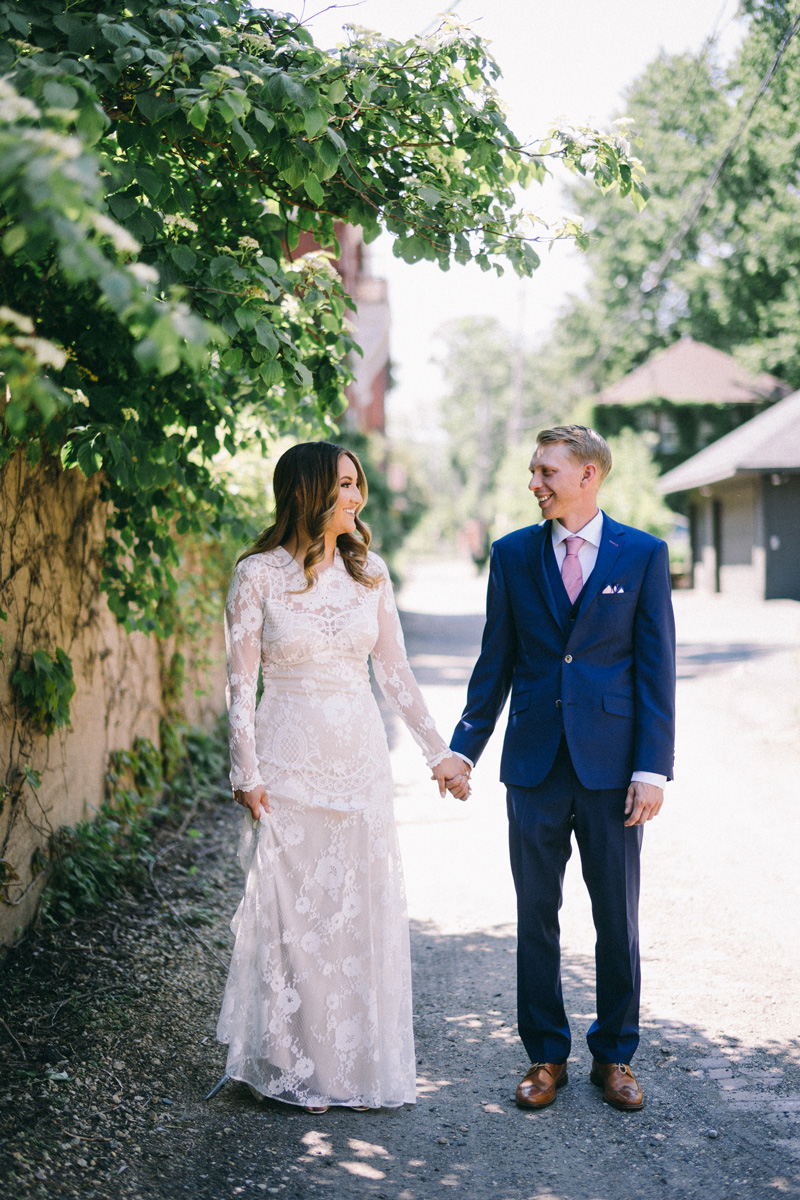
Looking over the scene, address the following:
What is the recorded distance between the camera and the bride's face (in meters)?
3.45

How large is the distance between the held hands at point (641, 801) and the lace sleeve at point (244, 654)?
4.04 feet

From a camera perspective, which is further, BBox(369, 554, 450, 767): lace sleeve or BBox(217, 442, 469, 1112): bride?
BBox(369, 554, 450, 767): lace sleeve

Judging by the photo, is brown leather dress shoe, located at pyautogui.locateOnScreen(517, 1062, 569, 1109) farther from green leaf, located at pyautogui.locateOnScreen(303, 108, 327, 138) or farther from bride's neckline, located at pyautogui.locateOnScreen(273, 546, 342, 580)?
green leaf, located at pyautogui.locateOnScreen(303, 108, 327, 138)

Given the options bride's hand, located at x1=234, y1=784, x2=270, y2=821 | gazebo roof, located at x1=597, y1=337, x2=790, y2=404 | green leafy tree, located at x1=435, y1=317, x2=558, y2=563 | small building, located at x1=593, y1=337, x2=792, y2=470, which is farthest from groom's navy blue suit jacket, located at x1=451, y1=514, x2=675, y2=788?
green leafy tree, located at x1=435, y1=317, x2=558, y2=563

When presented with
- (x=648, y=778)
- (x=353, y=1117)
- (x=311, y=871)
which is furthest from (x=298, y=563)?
(x=353, y=1117)

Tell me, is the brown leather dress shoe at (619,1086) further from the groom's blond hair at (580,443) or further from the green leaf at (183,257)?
the green leaf at (183,257)

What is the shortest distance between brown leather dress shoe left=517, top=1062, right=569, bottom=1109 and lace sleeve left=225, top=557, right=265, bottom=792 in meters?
1.38

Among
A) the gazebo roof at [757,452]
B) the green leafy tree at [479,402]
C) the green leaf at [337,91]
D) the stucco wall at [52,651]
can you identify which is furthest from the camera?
the green leafy tree at [479,402]

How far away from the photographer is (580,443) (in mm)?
3455

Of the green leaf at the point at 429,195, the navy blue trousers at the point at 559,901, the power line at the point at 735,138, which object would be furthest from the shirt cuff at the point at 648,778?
the power line at the point at 735,138

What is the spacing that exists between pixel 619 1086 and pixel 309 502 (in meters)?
2.22

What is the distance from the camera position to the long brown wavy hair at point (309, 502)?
3.41 meters

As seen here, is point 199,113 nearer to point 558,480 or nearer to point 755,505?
point 558,480

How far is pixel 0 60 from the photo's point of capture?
2.47 m
